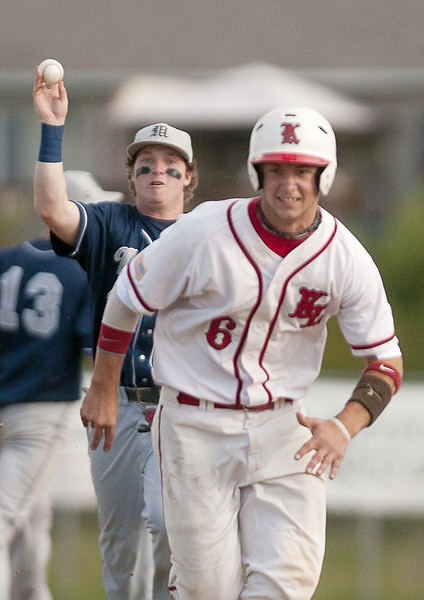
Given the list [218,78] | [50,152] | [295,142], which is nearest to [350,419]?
[295,142]

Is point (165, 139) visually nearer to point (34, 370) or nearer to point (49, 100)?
point (49, 100)

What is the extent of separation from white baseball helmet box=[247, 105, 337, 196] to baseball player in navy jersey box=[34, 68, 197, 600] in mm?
1062

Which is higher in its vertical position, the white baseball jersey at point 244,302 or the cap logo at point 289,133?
the cap logo at point 289,133

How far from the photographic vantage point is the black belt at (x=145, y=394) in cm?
664

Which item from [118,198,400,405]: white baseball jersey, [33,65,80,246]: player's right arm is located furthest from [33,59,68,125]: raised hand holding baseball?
→ [118,198,400,405]: white baseball jersey

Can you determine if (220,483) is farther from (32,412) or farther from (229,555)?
(32,412)

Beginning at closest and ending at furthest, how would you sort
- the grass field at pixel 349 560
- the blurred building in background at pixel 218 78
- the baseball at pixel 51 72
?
the baseball at pixel 51 72 → the grass field at pixel 349 560 → the blurred building in background at pixel 218 78

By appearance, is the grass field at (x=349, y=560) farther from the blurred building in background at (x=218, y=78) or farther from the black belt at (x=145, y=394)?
the blurred building in background at (x=218, y=78)

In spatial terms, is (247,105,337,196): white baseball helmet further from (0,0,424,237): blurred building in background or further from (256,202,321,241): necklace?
(0,0,424,237): blurred building in background

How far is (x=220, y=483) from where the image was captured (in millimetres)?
5680

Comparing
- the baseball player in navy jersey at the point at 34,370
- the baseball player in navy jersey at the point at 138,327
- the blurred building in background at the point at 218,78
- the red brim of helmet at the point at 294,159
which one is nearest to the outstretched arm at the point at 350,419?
the red brim of helmet at the point at 294,159

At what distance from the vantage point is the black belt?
21.8ft

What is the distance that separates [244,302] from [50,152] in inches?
46.8

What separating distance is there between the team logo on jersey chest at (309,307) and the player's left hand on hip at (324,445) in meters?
0.40
